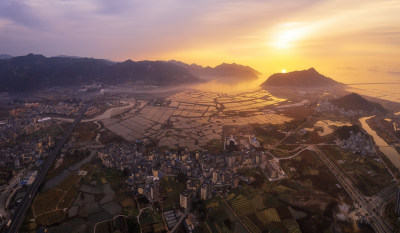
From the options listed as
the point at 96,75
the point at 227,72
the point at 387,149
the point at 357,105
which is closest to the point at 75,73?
the point at 96,75

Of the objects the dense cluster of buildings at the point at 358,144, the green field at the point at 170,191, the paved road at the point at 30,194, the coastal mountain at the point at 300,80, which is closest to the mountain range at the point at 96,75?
the coastal mountain at the point at 300,80

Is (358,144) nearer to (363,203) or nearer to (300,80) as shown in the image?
(363,203)

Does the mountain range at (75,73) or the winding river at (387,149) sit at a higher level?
the mountain range at (75,73)

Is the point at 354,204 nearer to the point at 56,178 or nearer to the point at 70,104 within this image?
the point at 56,178

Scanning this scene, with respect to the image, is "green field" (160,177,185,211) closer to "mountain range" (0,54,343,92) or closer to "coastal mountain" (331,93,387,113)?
"coastal mountain" (331,93,387,113)

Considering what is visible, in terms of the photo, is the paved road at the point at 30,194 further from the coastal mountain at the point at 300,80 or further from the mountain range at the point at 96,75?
the coastal mountain at the point at 300,80

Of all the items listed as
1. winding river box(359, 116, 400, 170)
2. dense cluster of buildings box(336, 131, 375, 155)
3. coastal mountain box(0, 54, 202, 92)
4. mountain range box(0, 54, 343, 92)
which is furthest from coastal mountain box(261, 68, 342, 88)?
dense cluster of buildings box(336, 131, 375, 155)

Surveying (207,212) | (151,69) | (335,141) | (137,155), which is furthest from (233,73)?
(207,212)

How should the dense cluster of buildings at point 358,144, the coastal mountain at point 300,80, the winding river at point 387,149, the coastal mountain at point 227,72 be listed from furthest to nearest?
the coastal mountain at point 227,72 < the coastal mountain at point 300,80 < the dense cluster of buildings at point 358,144 < the winding river at point 387,149

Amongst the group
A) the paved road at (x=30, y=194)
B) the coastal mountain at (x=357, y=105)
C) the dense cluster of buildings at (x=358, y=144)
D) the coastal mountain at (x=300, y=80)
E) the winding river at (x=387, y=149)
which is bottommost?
the paved road at (x=30, y=194)
